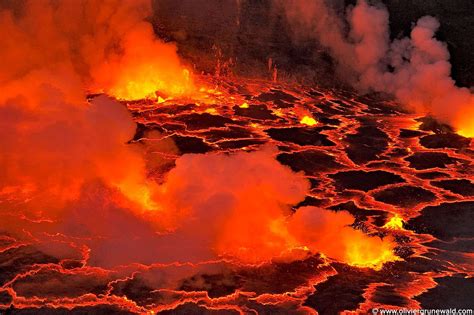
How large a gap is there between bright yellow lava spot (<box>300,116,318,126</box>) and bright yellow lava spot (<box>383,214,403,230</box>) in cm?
1065

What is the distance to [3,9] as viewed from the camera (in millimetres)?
25859

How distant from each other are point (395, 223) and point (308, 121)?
11415 mm

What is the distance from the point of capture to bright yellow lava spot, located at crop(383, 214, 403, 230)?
46.2ft

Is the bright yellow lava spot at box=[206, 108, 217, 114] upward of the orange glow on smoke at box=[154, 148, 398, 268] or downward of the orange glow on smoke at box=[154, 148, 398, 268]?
upward

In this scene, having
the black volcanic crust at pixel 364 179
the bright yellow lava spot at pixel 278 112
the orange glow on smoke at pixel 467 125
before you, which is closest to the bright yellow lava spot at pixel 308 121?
the bright yellow lava spot at pixel 278 112

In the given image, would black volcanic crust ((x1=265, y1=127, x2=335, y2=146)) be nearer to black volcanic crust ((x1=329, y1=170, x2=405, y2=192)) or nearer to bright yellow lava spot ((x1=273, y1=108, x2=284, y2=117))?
bright yellow lava spot ((x1=273, y1=108, x2=284, y2=117))

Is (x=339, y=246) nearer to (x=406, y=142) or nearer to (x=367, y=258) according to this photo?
(x=367, y=258)

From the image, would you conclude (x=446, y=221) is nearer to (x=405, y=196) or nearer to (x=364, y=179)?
(x=405, y=196)

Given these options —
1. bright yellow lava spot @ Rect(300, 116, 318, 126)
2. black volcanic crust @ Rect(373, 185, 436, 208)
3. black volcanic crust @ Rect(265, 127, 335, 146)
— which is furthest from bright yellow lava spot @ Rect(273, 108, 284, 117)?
black volcanic crust @ Rect(373, 185, 436, 208)

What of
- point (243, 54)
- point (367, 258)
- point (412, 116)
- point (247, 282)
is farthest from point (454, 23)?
point (247, 282)

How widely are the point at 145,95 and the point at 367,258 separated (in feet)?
61.8

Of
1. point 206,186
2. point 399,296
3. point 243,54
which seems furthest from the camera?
point 243,54

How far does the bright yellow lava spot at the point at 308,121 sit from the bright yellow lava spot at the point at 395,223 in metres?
10.6

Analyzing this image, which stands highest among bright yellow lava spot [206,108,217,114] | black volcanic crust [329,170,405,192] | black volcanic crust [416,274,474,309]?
bright yellow lava spot [206,108,217,114]
